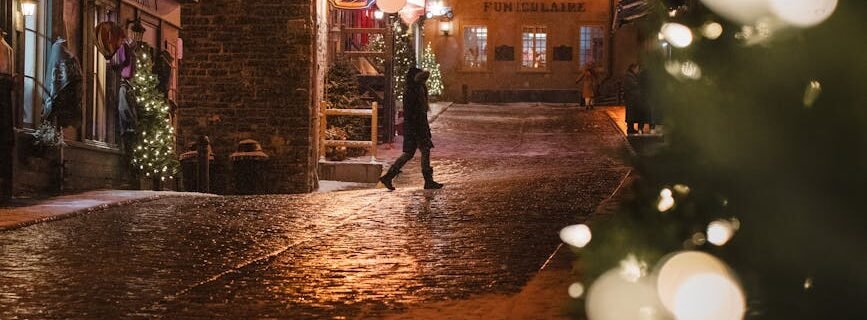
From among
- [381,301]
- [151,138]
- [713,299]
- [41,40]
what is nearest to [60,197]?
[41,40]

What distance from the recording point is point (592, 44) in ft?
155

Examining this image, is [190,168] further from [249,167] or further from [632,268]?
[632,268]

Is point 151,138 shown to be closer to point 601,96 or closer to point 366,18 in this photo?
point 366,18

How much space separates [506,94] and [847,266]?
44269mm

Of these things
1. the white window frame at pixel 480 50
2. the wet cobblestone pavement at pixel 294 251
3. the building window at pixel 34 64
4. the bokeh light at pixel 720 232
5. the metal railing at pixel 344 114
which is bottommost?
the wet cobblestone pavement at pixel 294 251

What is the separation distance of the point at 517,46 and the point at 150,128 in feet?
96.9

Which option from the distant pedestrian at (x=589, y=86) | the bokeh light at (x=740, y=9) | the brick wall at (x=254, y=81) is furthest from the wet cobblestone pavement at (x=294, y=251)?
the distant pedestrian at (x=589, y=86)

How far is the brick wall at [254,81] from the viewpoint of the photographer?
19594mm

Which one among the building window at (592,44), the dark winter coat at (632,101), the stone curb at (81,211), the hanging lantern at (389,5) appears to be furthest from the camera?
the building window at (592,44)

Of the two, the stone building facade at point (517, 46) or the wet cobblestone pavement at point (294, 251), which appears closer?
the wet cobblestone pavement at point (294, 251)

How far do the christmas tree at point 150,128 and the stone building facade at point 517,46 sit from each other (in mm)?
27803

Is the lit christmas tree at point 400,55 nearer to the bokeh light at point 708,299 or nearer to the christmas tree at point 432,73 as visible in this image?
the christmas tree at point 432,73

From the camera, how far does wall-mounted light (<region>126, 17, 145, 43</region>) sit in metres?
19.5

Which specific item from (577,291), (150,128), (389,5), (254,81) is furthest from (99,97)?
(577,291)
